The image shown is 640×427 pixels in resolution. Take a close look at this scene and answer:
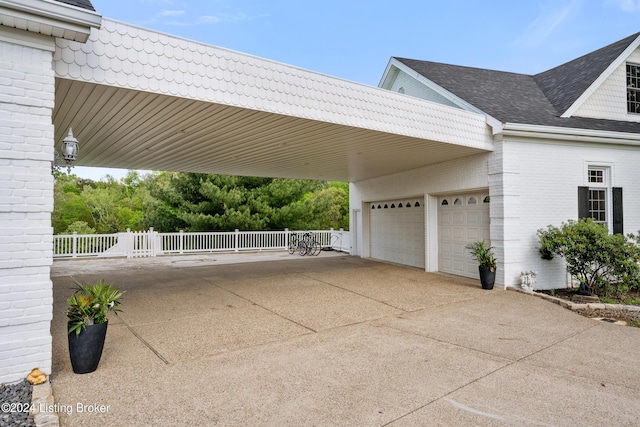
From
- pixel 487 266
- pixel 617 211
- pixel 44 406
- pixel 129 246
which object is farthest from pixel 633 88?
pixel 129 246

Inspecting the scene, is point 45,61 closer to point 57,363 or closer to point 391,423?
point 57,363

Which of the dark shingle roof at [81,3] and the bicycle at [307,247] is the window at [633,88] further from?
Answer: the dark shingle roof at [81,3]

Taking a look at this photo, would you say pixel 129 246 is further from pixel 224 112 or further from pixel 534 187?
pixel 534 187

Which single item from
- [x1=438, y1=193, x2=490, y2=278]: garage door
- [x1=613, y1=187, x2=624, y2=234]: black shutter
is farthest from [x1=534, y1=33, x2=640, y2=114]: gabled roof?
[x1=438, y1=193, x2=490, y2=278]: garage door

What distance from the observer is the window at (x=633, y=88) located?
33.0ft

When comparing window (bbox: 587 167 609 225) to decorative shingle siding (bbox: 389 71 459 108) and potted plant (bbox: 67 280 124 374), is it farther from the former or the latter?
potted plant (bbox: 67 280 124 374)

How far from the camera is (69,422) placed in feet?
9.07

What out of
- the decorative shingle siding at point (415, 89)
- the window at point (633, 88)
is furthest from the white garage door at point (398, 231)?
the window at point (633, 88)

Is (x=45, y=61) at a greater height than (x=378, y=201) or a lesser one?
greater

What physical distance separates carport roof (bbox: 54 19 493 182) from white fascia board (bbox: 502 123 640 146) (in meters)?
0.57

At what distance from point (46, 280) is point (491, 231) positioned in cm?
806

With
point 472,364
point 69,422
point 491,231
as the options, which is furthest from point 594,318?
point 69,422

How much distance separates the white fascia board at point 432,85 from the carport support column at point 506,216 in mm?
384

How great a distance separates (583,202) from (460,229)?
110 inches
